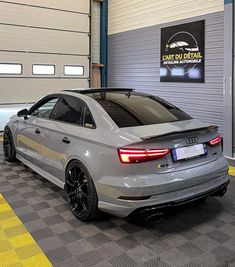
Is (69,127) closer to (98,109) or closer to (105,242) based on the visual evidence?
(98,109)

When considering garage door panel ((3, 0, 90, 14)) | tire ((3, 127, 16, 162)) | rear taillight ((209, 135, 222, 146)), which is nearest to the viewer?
rear taillight ((209, 135, 222, 146))

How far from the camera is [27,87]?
8719 mm

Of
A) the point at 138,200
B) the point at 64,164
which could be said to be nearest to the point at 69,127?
the point at 64,164

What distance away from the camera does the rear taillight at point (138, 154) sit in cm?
255

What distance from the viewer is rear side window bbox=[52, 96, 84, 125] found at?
331 centimetres

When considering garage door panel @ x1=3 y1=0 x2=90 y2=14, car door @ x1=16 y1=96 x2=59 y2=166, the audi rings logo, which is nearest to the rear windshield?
the audi rings logo

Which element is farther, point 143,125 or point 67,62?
point 67,62

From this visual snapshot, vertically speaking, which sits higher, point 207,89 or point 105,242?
point 207,89

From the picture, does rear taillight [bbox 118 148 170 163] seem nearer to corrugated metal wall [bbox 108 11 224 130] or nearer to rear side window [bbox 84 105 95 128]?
rear side window [bbox 84 105 95 128]

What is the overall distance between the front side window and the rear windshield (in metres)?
0.73

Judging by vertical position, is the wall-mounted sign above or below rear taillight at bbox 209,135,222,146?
above

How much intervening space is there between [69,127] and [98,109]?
1.41 feet

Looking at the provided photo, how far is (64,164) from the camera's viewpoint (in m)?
3.33

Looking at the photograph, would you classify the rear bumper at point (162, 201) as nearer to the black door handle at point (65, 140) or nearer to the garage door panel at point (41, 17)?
the black door handle at point (65, 140)
